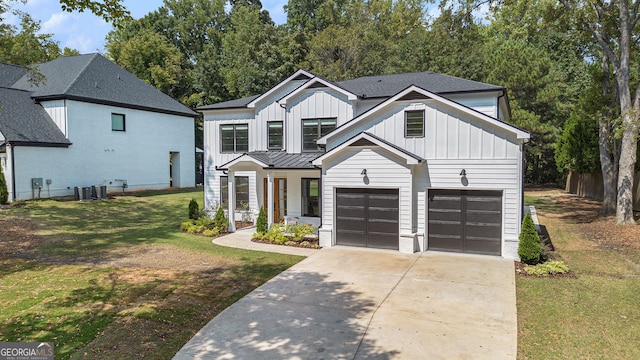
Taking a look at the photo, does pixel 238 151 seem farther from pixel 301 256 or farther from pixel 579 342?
pixel 579 342

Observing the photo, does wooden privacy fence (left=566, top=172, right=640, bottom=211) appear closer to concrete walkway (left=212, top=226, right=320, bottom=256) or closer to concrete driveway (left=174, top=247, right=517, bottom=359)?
concrete driveway (left=174, top=247, right=517, bottom=359)

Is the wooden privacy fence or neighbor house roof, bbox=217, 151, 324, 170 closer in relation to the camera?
neighbor house roof, bbox=217, 151, 324, 170

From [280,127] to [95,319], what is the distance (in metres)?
12.4

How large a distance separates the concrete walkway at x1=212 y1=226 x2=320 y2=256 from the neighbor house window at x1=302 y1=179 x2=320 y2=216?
274cm

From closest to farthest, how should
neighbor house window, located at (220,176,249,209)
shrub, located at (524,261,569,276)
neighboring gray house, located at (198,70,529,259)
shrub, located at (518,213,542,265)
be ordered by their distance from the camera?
shrub, located at (524,261,569,276)
shrub, located at (518,213,542,265)
neighboring gray house, located at (198,70,529,259)
neighbor house window, located at (220,176,249,209)

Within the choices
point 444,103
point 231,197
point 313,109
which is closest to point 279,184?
point 231,197

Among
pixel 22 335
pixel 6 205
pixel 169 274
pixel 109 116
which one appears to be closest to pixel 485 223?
pixel 169 274

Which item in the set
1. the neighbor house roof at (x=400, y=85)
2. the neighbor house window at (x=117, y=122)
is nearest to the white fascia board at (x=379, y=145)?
the neighbor house roof at (x=400, y=85)

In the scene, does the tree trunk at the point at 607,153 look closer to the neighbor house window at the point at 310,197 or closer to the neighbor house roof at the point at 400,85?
the neighbor house roof at the point at 400,85

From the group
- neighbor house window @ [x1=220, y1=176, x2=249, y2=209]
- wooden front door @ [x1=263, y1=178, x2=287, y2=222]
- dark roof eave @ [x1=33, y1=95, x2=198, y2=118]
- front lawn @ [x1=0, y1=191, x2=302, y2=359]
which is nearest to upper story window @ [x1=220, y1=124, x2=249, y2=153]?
neighbor house window @ [x1=220, y1=176, x2=249, y2=209]

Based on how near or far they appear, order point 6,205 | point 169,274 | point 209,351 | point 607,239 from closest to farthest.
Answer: point 209,351
point 169,274
point 607,239
point 6,205

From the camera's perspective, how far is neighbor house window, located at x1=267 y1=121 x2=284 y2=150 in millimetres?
18547

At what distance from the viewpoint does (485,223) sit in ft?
41.6

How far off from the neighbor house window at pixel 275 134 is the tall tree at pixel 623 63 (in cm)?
1407
